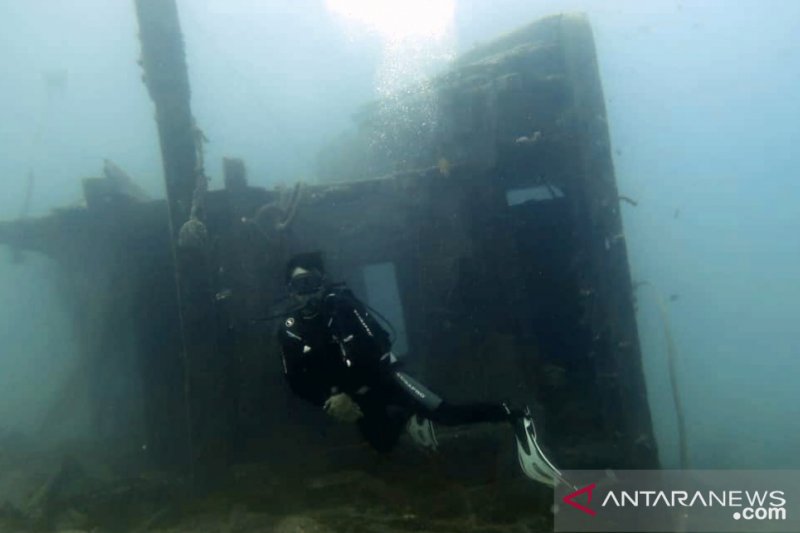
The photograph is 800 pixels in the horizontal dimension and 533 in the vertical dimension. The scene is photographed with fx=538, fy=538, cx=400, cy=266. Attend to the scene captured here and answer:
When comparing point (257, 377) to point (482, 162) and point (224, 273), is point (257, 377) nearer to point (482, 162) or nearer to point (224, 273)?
point (224, 273)

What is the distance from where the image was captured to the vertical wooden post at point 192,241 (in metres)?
7.21

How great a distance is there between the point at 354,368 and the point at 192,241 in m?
3.35

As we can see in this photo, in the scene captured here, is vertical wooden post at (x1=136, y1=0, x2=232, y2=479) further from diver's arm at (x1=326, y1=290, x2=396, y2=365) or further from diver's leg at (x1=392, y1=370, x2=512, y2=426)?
diver's leg at (x1=392, y1=370, x2=512, y2=426)

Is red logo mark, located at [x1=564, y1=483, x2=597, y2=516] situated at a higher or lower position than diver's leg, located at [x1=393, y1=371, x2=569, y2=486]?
lower

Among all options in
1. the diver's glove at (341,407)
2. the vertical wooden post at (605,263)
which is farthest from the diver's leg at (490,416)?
the vertical wooden post at (605,263)

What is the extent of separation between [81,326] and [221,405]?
18.3ft

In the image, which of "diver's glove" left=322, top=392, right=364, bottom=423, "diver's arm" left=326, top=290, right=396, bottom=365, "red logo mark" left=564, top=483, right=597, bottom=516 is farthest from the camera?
"diver's arm" left=326, top=290, right=396, bottom=365

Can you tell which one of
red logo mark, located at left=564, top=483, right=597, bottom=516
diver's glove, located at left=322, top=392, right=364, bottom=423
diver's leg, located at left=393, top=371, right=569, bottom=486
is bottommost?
red logo mark, located at left=564, top=483, right=597, bottom=516

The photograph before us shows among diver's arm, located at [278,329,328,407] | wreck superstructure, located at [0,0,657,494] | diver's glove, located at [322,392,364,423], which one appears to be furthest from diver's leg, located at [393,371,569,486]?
wreck superstructure, located at [0,0,657,494]

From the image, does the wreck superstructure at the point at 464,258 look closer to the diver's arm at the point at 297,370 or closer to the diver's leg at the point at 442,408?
the diver's leg at the point at 442,408

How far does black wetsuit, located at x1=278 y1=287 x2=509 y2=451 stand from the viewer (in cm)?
519

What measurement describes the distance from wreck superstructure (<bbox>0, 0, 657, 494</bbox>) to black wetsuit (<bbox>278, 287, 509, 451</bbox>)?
2.38m

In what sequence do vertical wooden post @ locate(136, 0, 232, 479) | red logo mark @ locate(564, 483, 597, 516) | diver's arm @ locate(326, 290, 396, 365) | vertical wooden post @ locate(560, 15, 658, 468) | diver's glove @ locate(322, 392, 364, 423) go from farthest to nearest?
vertical wooden post @ locate(560, 15, 658, 468)
vertical wooden post @ locate(136, 0, 232, 479)
diver's arm @ locate(326, 290, 396, 365)
diver's glove @ locate(322, 392, 364, 423)
red logo mark @ locate(564, 483, 597, 516)

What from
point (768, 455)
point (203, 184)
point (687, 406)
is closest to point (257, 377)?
point (203, 184)
